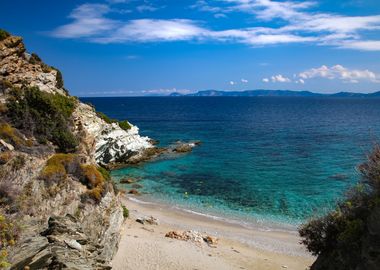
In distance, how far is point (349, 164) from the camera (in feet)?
179

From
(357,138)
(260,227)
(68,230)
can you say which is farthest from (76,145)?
(357,138)

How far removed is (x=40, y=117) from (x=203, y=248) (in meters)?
14.7

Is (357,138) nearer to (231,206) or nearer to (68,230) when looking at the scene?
(231,206)

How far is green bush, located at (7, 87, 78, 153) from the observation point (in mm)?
24031

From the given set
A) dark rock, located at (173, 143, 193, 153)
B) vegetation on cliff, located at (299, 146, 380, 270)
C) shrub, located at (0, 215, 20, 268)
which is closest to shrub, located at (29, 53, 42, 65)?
shrub, located at (0, 215, 20, 268)

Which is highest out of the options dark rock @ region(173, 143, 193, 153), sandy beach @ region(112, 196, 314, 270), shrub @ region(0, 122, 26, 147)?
shrub @ region(0, 122, 26, 147)

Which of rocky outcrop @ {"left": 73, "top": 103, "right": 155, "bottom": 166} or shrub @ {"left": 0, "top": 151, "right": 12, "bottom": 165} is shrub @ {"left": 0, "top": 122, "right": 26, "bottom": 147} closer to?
shrub @ {"left": 0, "top": 151, "right": 12, "bottom": 165}

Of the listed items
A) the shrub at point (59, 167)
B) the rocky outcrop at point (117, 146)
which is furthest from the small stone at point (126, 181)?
the shrub at point (59, 167)

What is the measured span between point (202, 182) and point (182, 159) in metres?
15.7

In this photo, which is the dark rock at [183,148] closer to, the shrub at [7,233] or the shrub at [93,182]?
the shrub at [93,182]

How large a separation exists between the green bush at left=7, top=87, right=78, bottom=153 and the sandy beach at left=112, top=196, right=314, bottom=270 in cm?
821

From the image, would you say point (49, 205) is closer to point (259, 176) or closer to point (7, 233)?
point (7, 233)

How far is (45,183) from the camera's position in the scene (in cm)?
1978

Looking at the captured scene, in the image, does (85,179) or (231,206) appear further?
(231,206)
